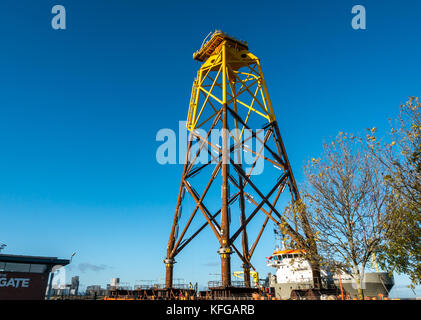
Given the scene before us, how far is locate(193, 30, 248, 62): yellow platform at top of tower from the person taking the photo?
2527cm

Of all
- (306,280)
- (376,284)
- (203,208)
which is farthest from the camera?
(306,280)

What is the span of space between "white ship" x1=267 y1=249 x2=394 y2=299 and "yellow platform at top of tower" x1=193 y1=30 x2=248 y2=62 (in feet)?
64.1

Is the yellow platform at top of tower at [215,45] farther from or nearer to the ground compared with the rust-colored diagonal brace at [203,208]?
farther from the ground

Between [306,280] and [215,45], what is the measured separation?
23.4 metres

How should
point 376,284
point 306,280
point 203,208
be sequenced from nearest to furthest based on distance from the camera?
point 203,208 < point 376,284 < point 306,280

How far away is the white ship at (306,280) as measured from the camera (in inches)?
934

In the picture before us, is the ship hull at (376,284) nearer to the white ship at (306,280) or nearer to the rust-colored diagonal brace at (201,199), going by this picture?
the white ship at (306,280)

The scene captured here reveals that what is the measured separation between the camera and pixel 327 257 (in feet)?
41.3

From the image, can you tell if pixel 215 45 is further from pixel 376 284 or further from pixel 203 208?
pixel 376 284

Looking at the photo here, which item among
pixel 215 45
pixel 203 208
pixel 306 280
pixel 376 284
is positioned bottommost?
pixel 376 284

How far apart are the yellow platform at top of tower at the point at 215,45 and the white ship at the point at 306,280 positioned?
1955 centimetres

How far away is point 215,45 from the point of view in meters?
26.0

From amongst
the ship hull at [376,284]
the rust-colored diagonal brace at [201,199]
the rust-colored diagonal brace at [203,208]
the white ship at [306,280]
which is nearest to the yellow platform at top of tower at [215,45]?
the rust-colored diagonal brace at [201,199]

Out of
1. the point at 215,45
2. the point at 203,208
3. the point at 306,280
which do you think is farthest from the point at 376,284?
the point at 215,45
